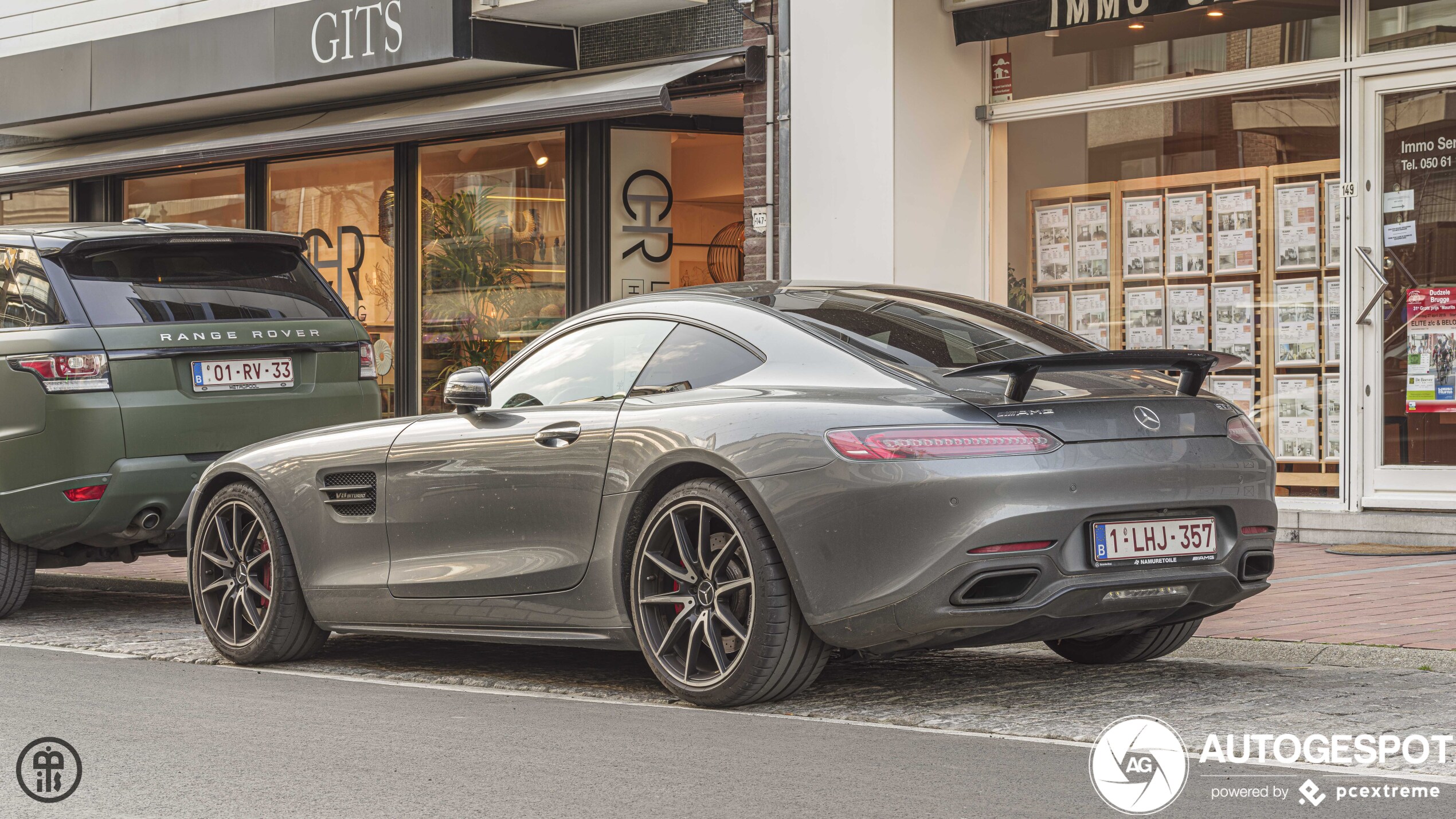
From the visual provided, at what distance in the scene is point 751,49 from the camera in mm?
12945

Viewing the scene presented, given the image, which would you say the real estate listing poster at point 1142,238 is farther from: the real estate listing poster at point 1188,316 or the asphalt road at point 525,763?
the asphalt road at point 525,763

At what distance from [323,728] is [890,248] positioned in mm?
7416

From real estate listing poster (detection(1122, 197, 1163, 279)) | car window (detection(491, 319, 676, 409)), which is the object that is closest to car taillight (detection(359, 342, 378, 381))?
car window (detection(491, 319, 676, 409))

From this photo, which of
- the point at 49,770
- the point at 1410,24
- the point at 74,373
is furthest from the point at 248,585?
the point at 1410,24

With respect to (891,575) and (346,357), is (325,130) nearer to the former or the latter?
(346,357)

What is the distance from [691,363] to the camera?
5.99 meters

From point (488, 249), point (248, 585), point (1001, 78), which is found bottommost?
point (248, 585)

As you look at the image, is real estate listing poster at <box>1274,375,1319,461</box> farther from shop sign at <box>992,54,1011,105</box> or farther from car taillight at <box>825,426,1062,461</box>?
car taillight at <box>825,426,1062,461</box>

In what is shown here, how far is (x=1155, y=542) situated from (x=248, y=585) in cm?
377

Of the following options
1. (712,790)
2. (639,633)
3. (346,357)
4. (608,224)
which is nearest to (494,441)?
(639,633)

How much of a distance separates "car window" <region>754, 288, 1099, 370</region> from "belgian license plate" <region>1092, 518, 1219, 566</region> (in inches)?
27.1

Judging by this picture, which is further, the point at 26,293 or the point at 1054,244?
the point at 1054,244

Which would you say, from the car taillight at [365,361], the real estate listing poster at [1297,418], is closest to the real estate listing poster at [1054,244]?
the real estate listing poster at [1297,418]

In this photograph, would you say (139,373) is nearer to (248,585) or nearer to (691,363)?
(248,585)
